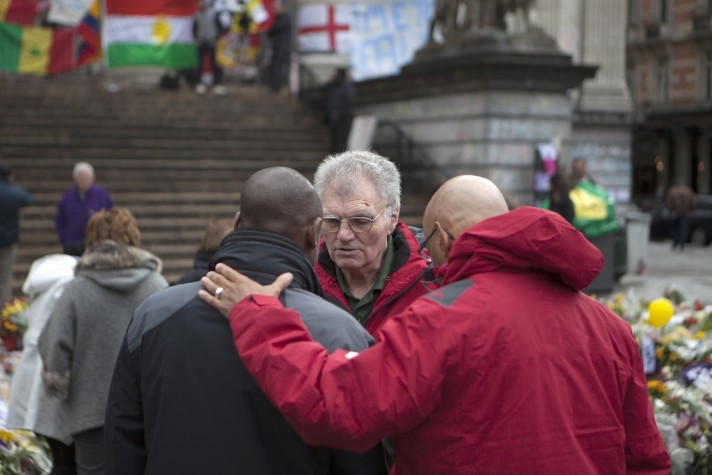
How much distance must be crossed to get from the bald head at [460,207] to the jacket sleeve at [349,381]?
411 millimetres

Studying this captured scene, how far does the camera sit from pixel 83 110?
66.0ft

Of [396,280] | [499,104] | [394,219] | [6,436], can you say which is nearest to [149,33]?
[499,104]

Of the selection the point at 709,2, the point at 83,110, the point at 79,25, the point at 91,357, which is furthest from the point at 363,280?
the point at 709,2

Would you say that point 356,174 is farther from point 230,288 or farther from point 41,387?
point 41,387

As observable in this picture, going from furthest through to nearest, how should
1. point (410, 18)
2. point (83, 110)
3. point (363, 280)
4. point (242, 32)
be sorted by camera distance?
1. point (410, 18)
2. point (242, 32)
3. point (83, 110)
4. point (363, 280)

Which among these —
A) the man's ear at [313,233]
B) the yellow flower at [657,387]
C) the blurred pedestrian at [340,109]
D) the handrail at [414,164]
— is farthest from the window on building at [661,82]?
the man's ear at [313,233]

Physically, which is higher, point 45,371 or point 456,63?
point 456,63

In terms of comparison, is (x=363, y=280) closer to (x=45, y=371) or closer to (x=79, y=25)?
(x=45, y=371)

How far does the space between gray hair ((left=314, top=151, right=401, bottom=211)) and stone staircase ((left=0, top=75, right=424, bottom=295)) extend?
10.2 m

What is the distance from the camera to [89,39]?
2338 cm

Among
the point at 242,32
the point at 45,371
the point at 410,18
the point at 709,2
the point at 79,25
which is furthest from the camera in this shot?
the point at 709,2

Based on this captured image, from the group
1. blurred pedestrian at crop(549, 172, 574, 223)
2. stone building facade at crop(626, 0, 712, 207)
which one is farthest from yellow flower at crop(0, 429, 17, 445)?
stone building facade at crop(626, 0, 712, 207)

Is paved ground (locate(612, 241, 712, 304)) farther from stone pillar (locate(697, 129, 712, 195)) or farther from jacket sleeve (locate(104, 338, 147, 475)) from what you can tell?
stone pillar (locate(697, 129, 712, 195))

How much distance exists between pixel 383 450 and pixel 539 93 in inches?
589
